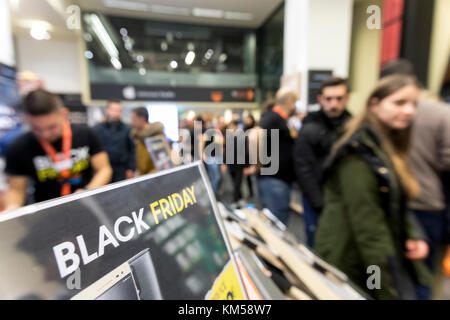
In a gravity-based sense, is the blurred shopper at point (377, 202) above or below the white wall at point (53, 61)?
below

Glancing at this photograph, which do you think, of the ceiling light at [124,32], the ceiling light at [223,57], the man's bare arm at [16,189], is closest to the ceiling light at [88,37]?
the ceiling light at [124,32]

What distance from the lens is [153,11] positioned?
18.1 ft

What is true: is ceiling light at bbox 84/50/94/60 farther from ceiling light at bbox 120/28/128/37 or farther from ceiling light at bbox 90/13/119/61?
ceiling light at bbox 120/28/128/37

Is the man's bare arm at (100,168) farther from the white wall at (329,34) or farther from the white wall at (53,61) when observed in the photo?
the white wall at (53,61)

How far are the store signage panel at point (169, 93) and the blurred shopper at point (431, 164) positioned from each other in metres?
5.51

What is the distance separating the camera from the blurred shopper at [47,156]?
108 centimetres

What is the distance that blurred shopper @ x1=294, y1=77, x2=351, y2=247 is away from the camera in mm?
1539

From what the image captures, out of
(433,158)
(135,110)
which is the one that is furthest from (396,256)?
(135,110)

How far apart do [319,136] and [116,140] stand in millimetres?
2101

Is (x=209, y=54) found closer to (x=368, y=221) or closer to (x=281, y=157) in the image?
(x=281, y=157)

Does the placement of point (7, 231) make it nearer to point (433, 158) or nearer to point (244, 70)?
point (433, 158)

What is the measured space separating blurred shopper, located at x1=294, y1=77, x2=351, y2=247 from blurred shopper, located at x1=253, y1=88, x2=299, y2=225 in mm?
230

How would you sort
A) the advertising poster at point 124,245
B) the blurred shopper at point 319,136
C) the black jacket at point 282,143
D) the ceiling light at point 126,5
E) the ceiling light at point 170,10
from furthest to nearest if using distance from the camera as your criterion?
the ceiling light at point 170,10 < the ceiling light at point 126,5 < the black jacket at point 282,143 < the blurred shopper at point 319,136 < the advertising poster at point 124,245

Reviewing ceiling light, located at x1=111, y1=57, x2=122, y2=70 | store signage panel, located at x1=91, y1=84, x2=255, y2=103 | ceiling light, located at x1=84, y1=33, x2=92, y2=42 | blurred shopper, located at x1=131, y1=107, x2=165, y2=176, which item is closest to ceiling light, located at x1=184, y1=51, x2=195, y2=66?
store signage panel, located at x1=91, y1=84, x2=255, y2=103
